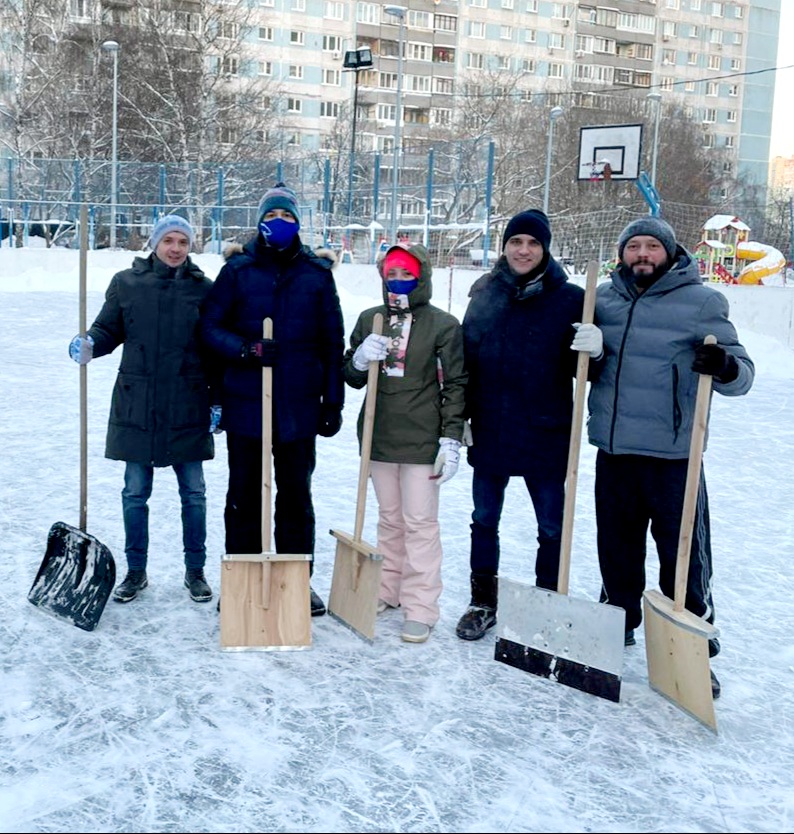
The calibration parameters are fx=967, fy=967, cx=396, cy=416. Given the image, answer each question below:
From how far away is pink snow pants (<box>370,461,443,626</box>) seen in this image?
3.46 m

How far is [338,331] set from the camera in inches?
140

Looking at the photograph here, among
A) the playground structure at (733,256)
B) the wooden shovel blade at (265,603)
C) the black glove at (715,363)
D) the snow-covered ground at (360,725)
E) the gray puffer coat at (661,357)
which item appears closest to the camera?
the snow-covered ground at (360,725)

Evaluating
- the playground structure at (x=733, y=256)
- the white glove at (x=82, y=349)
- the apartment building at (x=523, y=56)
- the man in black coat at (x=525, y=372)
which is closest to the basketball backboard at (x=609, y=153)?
the playground structure at (x=733, y=256)

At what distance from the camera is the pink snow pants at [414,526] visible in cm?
346

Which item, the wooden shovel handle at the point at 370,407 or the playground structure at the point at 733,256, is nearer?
the wooden shovel handle at the point at 370,407

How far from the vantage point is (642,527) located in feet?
10.9

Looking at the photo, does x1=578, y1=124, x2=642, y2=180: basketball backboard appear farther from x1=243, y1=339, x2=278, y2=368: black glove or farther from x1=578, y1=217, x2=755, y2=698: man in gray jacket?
x1=243, y1=339, x2=278, y2=368: black glove

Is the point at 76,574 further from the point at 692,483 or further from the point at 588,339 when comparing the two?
the point at 692,483

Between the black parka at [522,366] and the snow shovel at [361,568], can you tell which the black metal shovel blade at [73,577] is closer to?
the snow shovel at [361,568]

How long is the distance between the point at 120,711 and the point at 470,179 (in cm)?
1868

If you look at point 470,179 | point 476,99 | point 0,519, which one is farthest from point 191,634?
point 476,99

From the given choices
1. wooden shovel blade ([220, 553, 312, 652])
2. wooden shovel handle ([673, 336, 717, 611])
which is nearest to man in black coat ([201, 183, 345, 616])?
wooden shovel blade ([220, 553, 312, 652])

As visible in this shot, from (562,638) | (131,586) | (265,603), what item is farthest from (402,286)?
(131,586)

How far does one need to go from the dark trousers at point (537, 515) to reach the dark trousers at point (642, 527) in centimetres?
16
